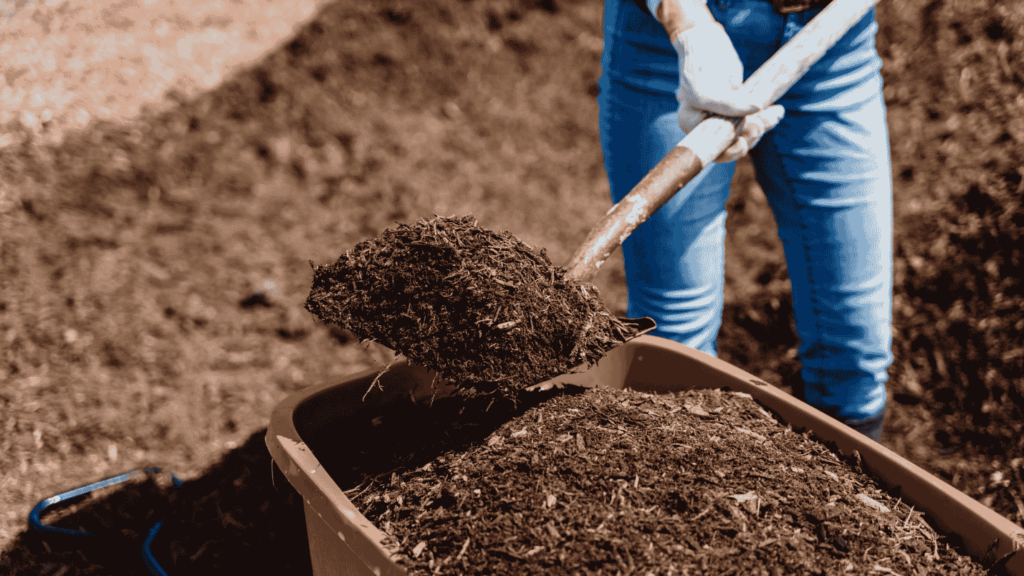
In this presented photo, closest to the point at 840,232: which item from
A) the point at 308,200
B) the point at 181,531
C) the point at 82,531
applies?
the point at 181,531

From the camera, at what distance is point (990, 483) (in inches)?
87.3

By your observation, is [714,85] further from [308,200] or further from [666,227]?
[308,200]

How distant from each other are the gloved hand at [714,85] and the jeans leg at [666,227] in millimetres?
95

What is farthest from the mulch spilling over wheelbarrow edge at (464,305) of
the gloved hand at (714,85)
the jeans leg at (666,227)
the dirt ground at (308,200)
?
the dirt ground at (308,200)

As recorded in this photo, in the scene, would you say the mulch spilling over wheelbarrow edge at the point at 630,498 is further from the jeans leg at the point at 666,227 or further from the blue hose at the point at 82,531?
the blue hose at the point at 82,531

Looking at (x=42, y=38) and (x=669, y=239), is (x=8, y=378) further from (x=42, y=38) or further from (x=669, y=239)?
(x=669, y=239)

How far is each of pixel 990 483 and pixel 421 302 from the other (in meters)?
1.98

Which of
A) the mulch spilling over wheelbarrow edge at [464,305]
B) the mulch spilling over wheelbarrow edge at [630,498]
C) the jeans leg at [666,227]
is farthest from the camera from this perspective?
the jeans leg at [666,227]

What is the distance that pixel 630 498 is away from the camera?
121cm

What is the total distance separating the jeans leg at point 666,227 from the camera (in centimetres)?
171

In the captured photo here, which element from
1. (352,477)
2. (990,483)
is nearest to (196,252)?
(352,477)

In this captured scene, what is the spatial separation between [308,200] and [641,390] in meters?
2.65

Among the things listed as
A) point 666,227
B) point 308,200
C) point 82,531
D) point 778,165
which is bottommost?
point 82,531

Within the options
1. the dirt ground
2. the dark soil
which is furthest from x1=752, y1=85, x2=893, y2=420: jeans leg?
the dark soil
